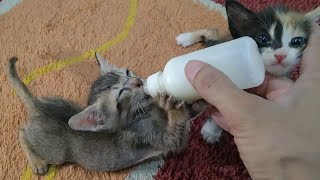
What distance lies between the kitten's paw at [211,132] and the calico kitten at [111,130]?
0.09m

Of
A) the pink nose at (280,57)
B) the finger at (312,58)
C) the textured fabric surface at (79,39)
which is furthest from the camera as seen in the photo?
the textured fabric surface at (79,39)

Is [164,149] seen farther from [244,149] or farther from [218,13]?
[218,13]

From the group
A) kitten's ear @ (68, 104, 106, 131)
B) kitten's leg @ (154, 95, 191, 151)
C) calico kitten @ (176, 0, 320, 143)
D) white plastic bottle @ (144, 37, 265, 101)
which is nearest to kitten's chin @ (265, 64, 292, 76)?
calico kitten @ (176, 0, 320, 143)

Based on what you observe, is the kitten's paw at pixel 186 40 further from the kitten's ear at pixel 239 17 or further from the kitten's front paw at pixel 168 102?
the kitten's front paw at pixel 168 102

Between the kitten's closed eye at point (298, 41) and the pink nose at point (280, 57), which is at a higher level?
the kitten's closed eye at point (298, 41)

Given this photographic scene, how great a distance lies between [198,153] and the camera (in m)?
1.43

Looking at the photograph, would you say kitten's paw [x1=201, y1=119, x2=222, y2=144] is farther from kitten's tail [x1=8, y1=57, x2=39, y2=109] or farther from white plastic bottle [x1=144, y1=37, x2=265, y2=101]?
kitten's tail [x1=8, y1=57, x2=39, y2=109]

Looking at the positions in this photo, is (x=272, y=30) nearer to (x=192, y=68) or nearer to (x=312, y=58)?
(x=312, y=58)

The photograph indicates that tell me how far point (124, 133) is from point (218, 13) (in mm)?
662

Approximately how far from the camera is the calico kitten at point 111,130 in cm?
132

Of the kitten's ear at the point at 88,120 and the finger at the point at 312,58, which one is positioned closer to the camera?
the finger at the point at 312,58

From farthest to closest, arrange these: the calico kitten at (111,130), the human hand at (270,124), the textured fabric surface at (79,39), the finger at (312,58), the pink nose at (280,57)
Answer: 1. the textured fabric surface at (79,39)
2. the calico kitten at (111,130)
3. the pink nose at (280,57)
4. the finger at (312,58)
5. the human hand at (270,124)

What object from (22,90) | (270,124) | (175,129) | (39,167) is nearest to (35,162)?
(39,167)

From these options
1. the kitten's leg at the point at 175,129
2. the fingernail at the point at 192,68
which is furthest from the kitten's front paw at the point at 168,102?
the fingernail at the point at 192,68
